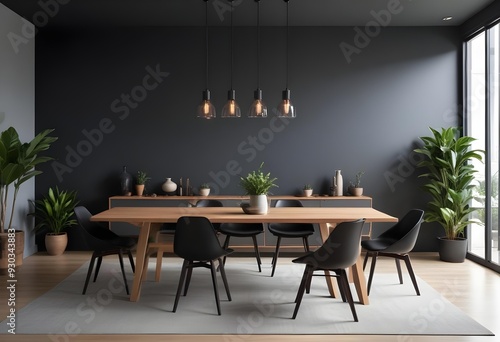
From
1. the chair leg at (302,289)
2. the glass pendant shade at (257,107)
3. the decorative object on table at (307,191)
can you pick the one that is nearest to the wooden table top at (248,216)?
the chair leg at (302,289)

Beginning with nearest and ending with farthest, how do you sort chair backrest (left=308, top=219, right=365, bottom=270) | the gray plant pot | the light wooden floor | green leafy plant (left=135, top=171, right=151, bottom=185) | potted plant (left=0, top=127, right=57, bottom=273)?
the light wooden floor → chair backrest (left=308, top=219, right=365, bottom=270) → potted plant (left=0, top=127, right=57, bottom=273) → the gray plant pot → green leafy plant (left=135, top=171, right=151, bottom=185)

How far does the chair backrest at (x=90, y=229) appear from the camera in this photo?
446 cm

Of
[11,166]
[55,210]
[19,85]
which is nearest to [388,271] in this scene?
[55,210]

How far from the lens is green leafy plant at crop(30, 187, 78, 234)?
251 inches

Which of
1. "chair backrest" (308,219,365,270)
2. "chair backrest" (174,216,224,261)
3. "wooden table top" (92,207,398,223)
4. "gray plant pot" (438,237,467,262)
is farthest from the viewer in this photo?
"gray plant pot" (438,237,467,262)

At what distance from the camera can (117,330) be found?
11.7 ft

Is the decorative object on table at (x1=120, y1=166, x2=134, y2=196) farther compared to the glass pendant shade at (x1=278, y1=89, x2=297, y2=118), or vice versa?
the decorative object on table at (x1=120, y1=166, x2=134, y2=196)

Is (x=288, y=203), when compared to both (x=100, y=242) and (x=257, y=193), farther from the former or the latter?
(x=100, y=242)

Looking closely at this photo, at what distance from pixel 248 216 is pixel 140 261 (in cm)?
104

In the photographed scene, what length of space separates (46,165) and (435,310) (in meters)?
5.28

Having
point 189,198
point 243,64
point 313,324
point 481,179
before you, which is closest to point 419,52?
point 481,179

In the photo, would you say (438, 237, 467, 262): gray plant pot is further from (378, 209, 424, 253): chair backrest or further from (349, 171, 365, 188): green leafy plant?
(378, 209, 424, 253): chair backrest

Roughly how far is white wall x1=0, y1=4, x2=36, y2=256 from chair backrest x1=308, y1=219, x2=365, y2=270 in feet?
13.4

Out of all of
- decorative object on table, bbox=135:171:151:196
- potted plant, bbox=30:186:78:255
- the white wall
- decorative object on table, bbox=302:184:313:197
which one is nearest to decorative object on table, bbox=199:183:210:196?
decorative object on table, bbox=135:171:151:196
